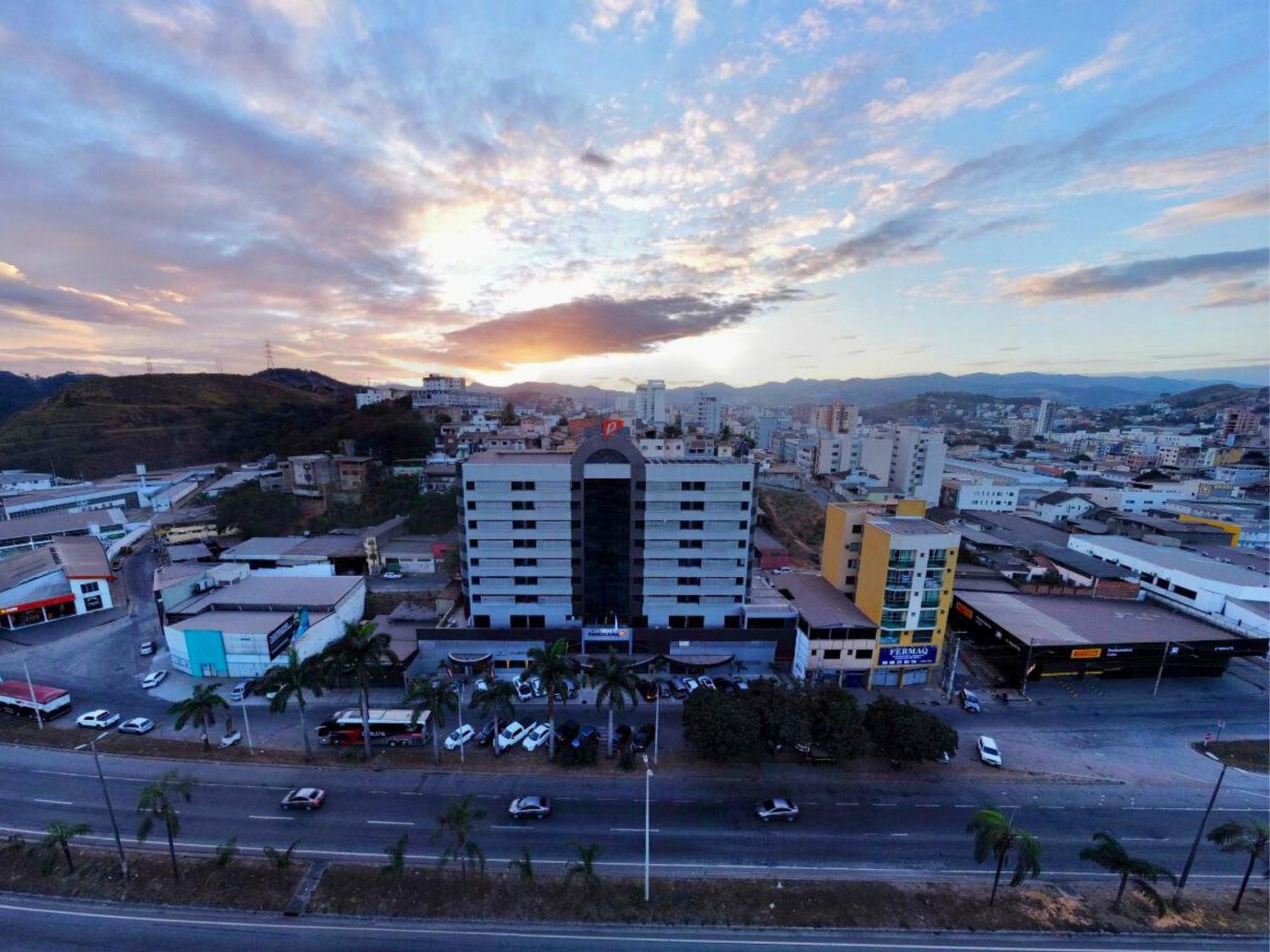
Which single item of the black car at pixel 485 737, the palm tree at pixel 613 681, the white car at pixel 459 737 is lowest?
the black car at pixel 485 737

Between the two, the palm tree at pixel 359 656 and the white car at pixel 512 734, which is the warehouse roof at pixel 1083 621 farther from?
the palm tree at pixel 359 656

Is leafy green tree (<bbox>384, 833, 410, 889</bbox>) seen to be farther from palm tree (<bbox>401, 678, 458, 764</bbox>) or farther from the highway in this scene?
palm tree (<bbox>401, 678, 458, 764</bbox>)

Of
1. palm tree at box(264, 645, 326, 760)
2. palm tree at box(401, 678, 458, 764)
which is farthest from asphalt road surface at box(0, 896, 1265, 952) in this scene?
palm tree at box(264, 645, 326, 760)

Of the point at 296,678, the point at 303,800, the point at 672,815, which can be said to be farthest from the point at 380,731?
Answer: the point at 672,815

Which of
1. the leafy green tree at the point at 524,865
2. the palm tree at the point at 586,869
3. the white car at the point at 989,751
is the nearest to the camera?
the palm tree at the point at 586,869

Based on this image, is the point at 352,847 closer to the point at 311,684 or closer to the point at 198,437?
the point at 311,684

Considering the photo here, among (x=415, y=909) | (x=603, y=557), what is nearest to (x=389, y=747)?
(x=415, y=909)

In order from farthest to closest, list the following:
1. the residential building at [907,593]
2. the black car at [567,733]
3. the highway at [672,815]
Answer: the residential building at [907,593], the black car at [567,733], the highway at [672,815]

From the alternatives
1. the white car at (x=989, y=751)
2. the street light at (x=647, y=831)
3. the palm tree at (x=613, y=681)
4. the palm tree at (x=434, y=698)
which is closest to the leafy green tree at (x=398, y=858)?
the palm tree at (x=434, y=698)
